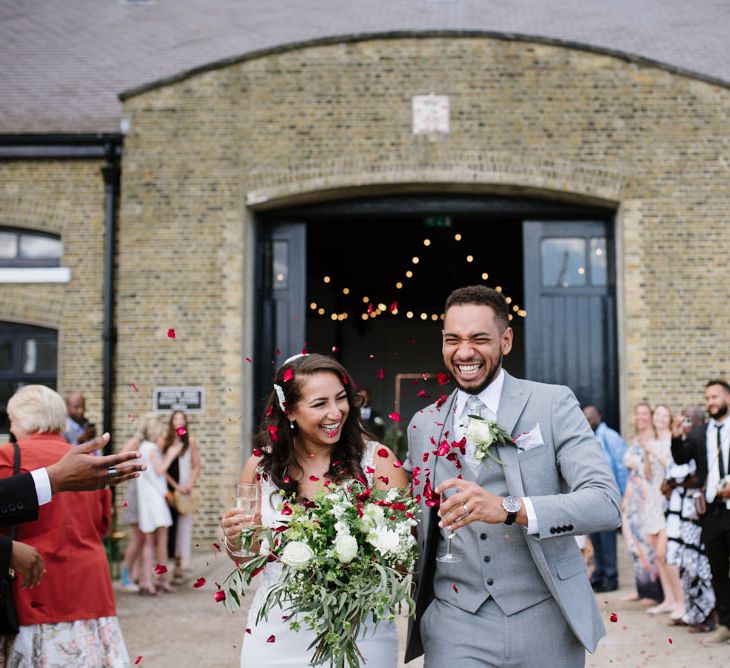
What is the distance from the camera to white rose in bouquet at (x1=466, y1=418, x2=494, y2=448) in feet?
10.6

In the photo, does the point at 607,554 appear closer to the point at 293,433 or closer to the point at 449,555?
the point at 293,433

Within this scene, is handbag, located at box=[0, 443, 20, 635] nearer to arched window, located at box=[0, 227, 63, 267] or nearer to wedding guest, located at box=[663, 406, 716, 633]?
→ wedding guest, located at box=[663, 406, 716, 633]

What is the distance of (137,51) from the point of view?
17531 mm

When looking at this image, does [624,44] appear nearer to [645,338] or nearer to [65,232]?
[645,338]

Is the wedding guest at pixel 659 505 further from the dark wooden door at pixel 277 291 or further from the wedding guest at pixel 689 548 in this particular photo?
the dark wooden door at pixel 277 291

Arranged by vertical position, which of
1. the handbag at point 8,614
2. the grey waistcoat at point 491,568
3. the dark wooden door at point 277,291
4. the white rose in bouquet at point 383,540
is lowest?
the handbag at point 8,614

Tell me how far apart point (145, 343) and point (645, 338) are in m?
7.35

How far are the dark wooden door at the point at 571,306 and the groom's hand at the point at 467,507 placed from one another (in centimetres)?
1148

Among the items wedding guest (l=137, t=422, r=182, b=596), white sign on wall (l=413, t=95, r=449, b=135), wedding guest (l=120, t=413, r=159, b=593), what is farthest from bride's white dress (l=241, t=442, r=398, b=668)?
white sign on wall (l=413, t=95, r=449, b=135)

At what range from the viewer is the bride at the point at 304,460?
373 centimetres

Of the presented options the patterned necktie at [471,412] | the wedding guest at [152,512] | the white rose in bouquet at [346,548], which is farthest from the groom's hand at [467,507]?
the wedding guest at [152,512]

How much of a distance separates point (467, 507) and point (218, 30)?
16.8m

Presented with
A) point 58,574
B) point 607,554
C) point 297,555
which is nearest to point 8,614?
point 58,574

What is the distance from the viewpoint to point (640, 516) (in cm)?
927
